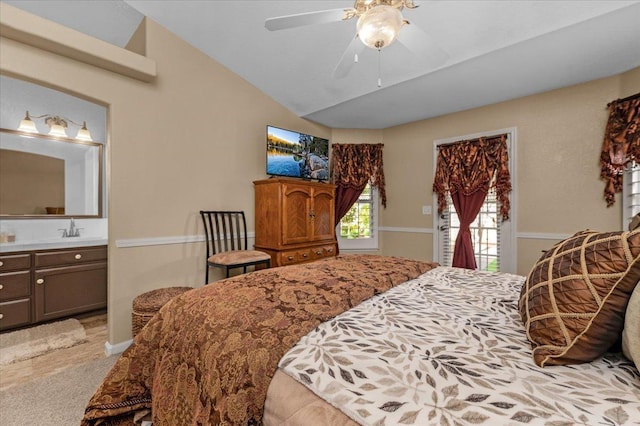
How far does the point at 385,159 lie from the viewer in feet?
14.5

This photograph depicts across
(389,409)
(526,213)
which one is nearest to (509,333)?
(389,409)

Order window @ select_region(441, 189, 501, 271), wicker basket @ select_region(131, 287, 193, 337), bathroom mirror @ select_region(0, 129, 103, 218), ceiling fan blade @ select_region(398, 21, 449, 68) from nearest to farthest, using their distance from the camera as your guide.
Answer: ceiling fan blade @ select_region(398, 21, 449, 68)
wicker basket @ select_region(131, 287, 193, 337)
bathroom mirror @ select_region(0, 129, 103, 218)
window @ select_region(441, 189, 501, 271)

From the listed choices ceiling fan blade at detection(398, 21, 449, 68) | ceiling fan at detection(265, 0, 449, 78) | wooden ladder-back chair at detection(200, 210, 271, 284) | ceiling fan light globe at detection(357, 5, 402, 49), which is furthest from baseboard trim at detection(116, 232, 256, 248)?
ceiling fan blade at detection(398, 21, 449, 68)

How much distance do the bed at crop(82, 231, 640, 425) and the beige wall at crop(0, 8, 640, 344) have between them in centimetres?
158

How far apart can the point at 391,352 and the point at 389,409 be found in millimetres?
205

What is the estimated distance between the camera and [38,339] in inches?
101

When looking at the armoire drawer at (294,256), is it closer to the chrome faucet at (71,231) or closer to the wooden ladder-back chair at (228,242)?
the wooden ladder-back chair at (228,242)

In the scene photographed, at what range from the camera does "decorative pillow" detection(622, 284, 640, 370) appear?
0.65m

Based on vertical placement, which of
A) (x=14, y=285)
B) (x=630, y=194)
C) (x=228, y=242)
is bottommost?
(x=14, y=285)

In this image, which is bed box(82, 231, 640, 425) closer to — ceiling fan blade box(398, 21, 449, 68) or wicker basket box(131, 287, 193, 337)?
wicker basket box(131, 287, 193, 337)

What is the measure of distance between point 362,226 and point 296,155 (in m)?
1.59

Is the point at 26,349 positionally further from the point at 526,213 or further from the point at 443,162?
the point at 526,213

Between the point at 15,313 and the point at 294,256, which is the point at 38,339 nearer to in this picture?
the point at 15,313

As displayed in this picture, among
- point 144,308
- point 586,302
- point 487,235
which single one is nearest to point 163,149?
point 144,308
